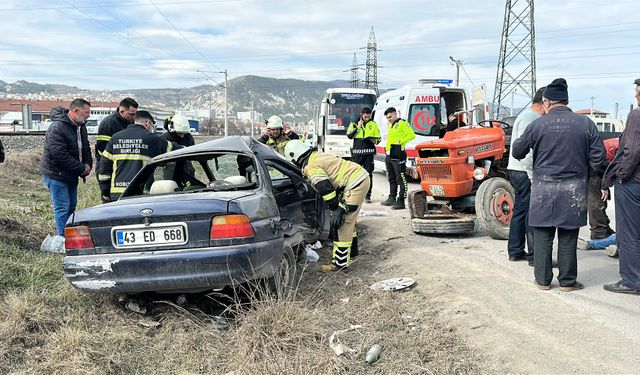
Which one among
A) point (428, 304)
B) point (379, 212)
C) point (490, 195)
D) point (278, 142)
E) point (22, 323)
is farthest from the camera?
point (379, 212)

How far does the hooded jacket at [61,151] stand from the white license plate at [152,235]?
2.38m

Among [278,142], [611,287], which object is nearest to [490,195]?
[611,287]

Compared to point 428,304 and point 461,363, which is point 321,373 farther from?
point 428,304

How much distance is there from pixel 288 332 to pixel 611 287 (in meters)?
2.76

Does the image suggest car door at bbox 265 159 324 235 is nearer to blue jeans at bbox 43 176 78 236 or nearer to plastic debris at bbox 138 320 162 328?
plastic debris at bbox 138 320 162 328

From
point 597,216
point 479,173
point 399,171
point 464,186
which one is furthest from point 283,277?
point 399,171

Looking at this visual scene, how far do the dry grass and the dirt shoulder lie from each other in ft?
0.70

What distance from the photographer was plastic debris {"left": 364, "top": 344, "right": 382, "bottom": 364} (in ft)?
10.4

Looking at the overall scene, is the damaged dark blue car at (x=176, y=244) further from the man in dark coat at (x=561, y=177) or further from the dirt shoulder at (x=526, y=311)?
the man in dark coat at (x=561, y=177)

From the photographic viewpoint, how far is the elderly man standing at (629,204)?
4074 millimetres

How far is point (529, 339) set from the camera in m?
3.21

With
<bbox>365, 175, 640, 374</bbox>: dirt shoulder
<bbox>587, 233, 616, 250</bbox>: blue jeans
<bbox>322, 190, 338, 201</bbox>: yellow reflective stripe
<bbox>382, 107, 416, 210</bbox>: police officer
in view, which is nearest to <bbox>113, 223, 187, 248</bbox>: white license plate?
<bbox>322, 190, 338, 201</bbox>: yellow reflective stripe

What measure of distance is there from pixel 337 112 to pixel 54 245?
13750 mm

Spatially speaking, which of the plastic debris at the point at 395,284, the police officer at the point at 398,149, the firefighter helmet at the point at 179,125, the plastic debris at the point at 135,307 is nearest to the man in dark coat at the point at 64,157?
the firefighter helmet at the point at 179,125
